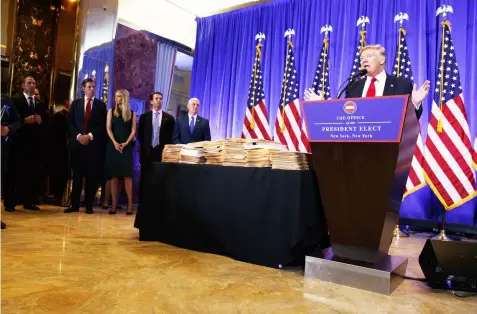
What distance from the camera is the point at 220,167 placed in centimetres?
259

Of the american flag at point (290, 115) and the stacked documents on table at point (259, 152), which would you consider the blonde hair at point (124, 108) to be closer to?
the american flag at point (290, 115)

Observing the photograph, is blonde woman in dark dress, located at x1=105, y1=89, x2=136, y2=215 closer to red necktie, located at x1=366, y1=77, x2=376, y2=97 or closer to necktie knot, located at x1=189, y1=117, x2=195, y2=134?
necktie knot, located at x1=189, y1=117, x2=195, y2=134

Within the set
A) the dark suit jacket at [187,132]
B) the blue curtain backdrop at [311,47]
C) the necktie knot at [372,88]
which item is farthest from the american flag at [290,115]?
the necktie knot at [372,88]

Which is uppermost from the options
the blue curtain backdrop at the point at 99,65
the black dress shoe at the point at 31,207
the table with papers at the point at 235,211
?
the blue curtain backdrop at the point at 99,65

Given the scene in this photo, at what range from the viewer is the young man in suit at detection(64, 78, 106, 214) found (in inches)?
178

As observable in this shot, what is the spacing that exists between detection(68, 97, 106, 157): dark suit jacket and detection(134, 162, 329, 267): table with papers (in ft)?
6.26

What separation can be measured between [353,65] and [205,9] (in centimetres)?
A: 314

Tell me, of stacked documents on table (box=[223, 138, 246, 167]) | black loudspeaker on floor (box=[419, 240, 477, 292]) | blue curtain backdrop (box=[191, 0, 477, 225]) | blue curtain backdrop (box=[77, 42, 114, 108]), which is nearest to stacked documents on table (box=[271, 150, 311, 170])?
stacked documents on table (box=[223, 138, 246, 167])

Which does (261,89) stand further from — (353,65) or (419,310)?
(419,310)

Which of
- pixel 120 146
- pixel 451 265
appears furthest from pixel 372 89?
pixel 120 146

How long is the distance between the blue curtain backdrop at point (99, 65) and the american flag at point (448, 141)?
13.9 ft

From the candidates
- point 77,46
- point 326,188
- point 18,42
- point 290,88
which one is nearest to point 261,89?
point 290,88

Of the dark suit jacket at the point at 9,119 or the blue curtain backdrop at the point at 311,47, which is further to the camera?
the blue curtain backdrop at the point at 311,47

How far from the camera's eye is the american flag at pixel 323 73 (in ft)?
17.4
